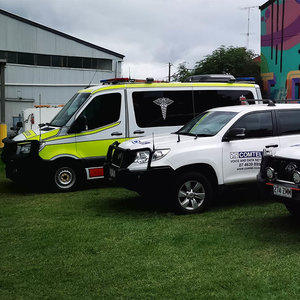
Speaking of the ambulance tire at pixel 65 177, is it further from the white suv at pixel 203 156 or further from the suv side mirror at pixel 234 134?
the suv side mirror at pixel 234 134

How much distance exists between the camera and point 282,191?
6.55m

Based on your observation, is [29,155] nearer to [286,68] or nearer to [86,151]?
[86,151]

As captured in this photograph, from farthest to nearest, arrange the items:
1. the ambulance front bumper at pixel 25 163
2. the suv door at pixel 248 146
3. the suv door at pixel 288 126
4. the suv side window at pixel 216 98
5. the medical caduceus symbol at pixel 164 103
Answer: the suv side window at pixel 216 98
the medical caduceus symbol at pixel 164 103
the ambulance front bumper at pixel 25 163
the suv door at pixel 288 126
the suv door at pixel 248 146

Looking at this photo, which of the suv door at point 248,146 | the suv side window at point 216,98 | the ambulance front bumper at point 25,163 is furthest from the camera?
the suv side window at point 216,98

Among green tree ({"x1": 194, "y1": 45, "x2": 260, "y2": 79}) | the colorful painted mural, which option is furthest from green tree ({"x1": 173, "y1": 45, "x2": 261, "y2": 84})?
the colorful painted mural

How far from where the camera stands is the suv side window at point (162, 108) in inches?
431

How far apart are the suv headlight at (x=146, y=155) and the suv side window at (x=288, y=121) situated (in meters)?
2.09

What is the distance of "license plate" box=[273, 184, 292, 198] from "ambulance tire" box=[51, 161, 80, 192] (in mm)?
5034

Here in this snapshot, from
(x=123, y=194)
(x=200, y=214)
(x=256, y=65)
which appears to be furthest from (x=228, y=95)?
(x=256, y=65)

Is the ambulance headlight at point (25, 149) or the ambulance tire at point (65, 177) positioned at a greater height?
the ambulance headlight at point (25, 149)

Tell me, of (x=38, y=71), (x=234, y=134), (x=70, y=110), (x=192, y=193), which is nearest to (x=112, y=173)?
(x=192, y=193)

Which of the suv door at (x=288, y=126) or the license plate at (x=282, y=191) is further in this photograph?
the suv door at (x=288, y=126)

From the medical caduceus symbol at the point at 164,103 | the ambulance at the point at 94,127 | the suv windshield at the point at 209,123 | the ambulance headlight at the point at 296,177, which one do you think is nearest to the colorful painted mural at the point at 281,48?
the ambulance at the point at 94,127

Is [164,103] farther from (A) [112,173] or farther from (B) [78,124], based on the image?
(A) [112,173]
